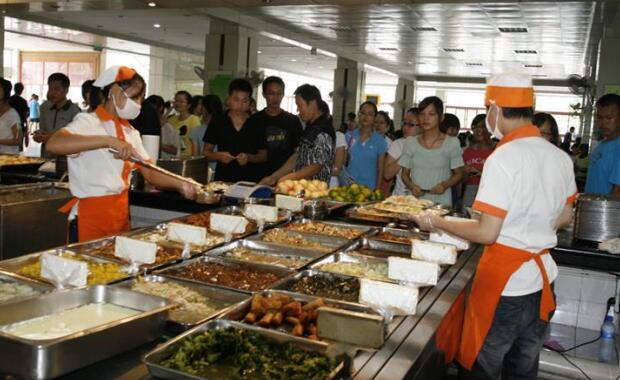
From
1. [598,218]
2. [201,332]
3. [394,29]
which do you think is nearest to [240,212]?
[201,332]

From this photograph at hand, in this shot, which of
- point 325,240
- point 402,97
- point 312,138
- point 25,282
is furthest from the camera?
point 402,97

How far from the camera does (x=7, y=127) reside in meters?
5.61

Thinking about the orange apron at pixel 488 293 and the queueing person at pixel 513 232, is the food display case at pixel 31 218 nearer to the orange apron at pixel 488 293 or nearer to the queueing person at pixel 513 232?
the queueing person at pixel 513 232

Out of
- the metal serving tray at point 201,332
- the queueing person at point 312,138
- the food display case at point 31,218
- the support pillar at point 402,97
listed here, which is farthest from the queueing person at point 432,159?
the support pillar at point 402,97

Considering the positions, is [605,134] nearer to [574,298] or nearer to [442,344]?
[574,298]

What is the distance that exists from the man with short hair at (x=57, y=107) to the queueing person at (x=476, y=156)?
12.5ft

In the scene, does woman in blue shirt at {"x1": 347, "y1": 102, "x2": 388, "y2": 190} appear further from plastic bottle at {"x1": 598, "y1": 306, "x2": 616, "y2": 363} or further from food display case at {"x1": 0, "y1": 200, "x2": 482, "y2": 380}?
plastic bottle at {"x1": 598, "y1": 306, "x2": 616, "y2": 363}

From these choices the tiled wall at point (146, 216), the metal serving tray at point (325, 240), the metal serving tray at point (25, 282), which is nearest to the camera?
the metal serving tray at point (25, 282)

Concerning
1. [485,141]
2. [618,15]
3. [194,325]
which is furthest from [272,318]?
[618,15]

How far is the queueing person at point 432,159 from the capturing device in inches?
169

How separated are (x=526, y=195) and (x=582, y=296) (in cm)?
171

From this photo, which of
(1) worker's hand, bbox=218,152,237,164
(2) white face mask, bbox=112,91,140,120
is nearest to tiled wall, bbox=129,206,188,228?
(1) worker's hand, bbox=218,152,237,164

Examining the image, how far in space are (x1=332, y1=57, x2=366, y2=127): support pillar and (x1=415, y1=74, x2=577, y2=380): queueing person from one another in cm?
1437

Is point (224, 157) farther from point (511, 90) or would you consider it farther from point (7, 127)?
point (7, 127)
